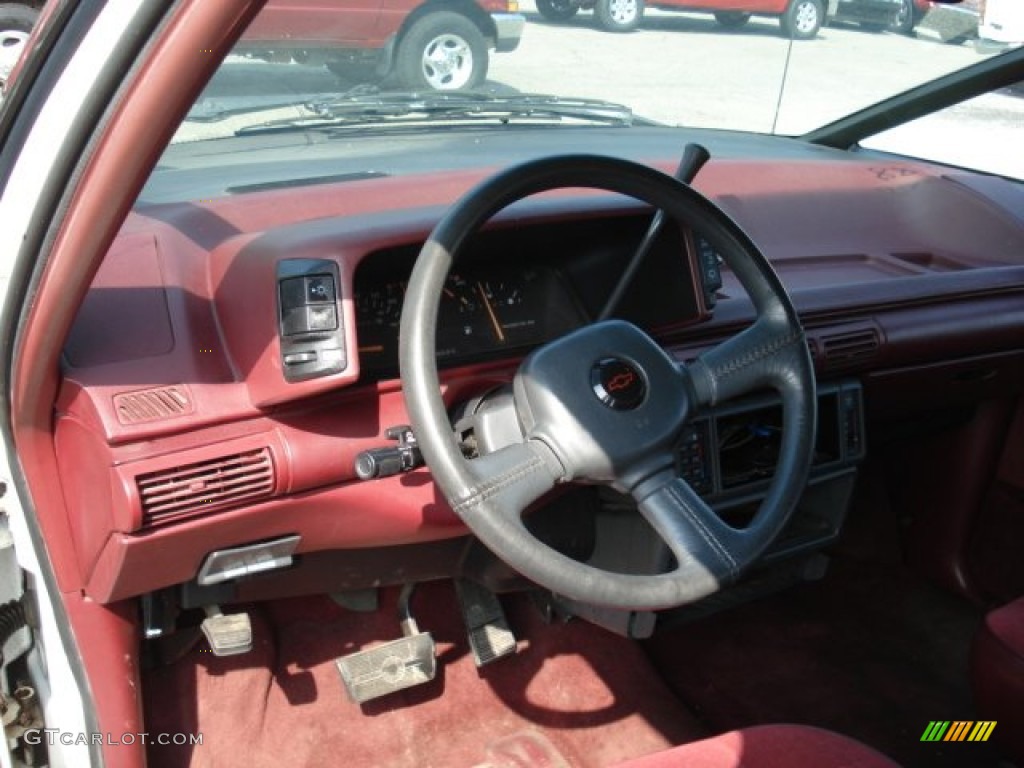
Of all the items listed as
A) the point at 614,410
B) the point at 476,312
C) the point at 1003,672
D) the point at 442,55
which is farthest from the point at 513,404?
the point at 1003,672

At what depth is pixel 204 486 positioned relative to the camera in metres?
1.87

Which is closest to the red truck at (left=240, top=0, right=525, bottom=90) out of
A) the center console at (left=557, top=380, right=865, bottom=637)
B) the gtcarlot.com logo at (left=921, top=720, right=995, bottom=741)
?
the center console at (left=557, top=380, right=865, bottom=637)

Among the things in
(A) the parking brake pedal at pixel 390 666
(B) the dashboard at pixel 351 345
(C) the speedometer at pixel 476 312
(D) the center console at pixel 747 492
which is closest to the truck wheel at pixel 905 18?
(B) the dashboard at pixel 351 345

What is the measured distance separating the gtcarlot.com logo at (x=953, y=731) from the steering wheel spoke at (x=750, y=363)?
3.85 feet

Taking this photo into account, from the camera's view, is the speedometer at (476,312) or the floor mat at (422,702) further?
the floor mat at (422,702)

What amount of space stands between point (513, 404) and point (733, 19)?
4.91 ft

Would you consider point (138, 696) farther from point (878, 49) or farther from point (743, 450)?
point (878, 49)

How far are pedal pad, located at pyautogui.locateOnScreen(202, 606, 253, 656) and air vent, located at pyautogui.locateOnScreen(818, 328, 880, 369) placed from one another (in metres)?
A: 1.34

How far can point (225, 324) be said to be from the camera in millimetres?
1960

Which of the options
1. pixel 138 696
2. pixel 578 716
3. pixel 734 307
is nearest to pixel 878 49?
pixel 734 307

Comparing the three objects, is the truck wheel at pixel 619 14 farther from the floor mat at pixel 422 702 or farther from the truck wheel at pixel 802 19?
the floor mat at pixel 422 702

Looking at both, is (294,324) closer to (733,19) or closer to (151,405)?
(151,405)

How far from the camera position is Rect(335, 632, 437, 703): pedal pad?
259cm

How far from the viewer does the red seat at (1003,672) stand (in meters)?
2.33
